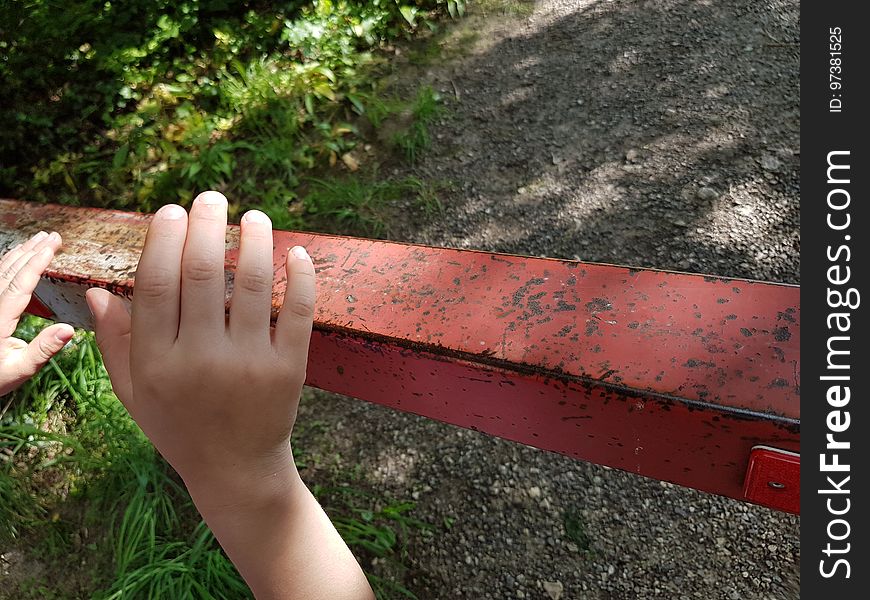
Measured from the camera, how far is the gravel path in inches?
77.6

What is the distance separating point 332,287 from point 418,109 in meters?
2.73

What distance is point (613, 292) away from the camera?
2.82ft

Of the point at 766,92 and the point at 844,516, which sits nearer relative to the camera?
the point at 844,516

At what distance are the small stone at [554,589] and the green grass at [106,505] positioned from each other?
1.45 ft

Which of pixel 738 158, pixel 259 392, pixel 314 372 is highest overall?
pixel 259 392

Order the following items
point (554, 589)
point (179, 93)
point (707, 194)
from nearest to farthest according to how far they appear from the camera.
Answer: point (554, 589) → point (707, 194) → point (179, 93)

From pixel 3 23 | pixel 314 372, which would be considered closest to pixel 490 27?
pixel 3 23

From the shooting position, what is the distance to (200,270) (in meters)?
0.81

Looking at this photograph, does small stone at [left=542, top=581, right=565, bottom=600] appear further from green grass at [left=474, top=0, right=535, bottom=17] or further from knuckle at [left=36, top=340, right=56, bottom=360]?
A: green grass at [left=474, top=0, right=535, bottom=17]

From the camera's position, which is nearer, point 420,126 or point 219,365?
point 219,365

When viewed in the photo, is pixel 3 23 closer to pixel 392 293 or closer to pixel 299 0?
pixel 299 0

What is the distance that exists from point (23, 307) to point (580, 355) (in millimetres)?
1128

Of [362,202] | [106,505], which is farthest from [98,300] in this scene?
[362,202]

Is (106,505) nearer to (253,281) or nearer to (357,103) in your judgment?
(253,281)
